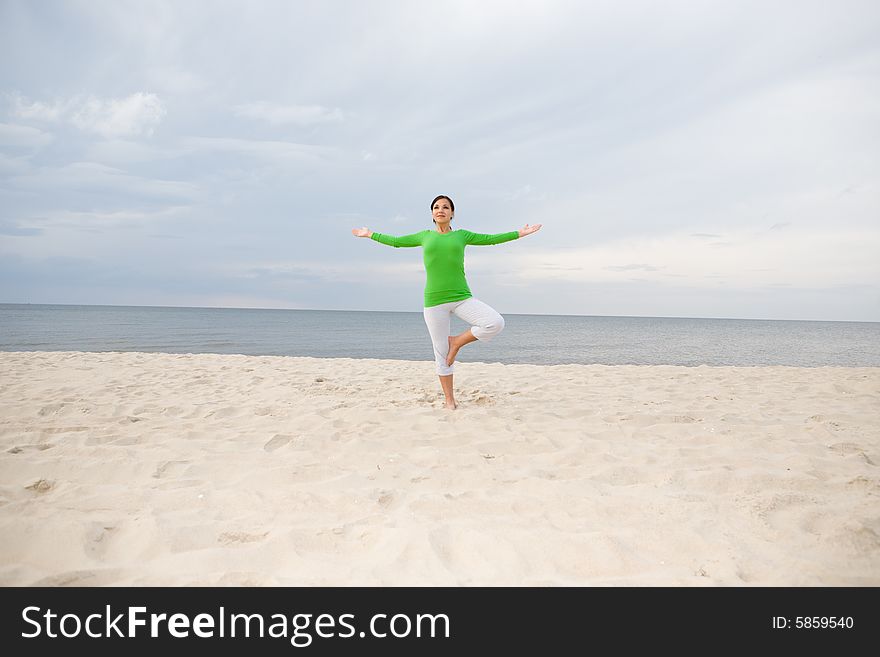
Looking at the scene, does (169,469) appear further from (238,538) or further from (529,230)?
(529,230)

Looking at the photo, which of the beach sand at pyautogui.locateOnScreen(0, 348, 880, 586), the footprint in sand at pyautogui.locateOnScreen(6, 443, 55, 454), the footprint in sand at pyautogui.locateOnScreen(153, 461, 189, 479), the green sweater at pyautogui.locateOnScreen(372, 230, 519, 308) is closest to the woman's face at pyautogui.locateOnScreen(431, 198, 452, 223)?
the green sweater at pyautogui.locateOnScreen(372, 230, 519, 308)

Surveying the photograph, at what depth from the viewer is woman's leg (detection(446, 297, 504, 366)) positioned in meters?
5.18

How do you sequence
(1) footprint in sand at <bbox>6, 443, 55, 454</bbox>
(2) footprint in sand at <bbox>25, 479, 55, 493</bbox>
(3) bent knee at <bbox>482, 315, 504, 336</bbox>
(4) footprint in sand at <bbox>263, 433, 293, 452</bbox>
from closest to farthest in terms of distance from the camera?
(2) footprint in sand at <bbox>25, 479, 55, 493</bbox>, (1) footprint in sand at <bbox>6, 443, 55, 454</bbox>, (4) footprint in sand at <bbox>263, 433, 293, 452</bbox>, (3) bent knee at <bbox>482, 315, 504, 336</bbox>

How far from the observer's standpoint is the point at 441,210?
532cm

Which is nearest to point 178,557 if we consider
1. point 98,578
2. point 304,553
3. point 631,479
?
point 98,578

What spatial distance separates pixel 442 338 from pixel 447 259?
34.3 inches

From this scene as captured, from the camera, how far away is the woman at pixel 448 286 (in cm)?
527

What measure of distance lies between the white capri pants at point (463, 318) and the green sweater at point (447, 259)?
0.08 m

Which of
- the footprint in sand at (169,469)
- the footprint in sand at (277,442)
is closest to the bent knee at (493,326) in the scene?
the footprint in sand at (277,442)

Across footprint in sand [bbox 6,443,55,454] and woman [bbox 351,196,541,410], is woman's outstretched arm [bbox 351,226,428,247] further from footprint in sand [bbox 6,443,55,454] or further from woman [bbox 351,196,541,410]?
footprint in sand [bbox 6,443,55,454]

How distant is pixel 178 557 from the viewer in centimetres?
218

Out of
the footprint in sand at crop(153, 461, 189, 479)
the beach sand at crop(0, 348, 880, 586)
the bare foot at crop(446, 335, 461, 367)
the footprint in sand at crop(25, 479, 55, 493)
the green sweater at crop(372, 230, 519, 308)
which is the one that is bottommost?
the beach sand at crop(0, 348, 880, 586)

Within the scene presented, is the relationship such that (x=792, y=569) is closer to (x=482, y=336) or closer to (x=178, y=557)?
(x=178, y=557)

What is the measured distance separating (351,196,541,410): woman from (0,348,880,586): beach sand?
0.73 meters
